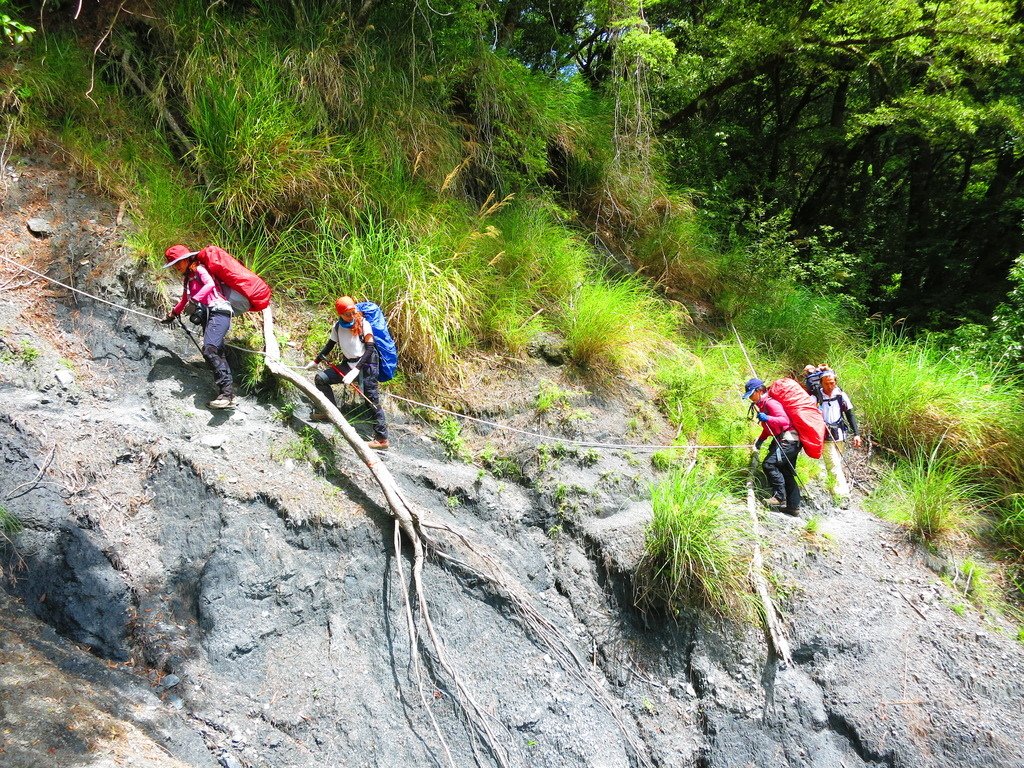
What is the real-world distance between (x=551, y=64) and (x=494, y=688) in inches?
361

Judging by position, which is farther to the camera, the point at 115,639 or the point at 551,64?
the point at 551,64

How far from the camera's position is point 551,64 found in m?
9.95

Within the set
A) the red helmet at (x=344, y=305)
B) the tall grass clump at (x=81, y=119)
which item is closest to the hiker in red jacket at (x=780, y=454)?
the red helmet at (x=344, y=305)

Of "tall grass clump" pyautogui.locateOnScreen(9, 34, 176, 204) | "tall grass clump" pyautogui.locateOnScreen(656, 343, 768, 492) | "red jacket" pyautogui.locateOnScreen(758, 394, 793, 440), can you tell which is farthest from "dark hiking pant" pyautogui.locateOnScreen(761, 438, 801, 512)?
"tall grass clump" pyautogui.locateOnScreen(9, 34, 176, 204)

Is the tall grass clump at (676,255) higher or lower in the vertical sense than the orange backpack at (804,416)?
higher

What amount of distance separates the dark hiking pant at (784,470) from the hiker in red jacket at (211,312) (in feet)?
15.5

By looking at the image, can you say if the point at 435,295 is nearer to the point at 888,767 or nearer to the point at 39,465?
the point at 39,465

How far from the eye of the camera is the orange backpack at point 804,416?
18.7 ft

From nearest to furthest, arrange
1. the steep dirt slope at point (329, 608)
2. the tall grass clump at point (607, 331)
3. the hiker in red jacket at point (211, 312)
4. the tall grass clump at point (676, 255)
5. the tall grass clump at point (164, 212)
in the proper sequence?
the steep dirt slope at point (329, 608)
the hiker in red jacket at point (211, 312)
the tall grass clump at point (164, 212)
the tall grass clump at point (607, 331)
the tall grass clump at point (676, 255)

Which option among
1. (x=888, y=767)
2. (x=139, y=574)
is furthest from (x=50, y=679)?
(x=888, y=767)

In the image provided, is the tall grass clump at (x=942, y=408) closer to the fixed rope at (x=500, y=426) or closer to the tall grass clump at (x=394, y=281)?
the fixed rope at (x=500, y=426)

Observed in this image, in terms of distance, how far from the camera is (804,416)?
5730 millimetres

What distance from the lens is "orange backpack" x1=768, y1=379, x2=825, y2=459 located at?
5688 mm

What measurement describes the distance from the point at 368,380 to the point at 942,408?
632cm
